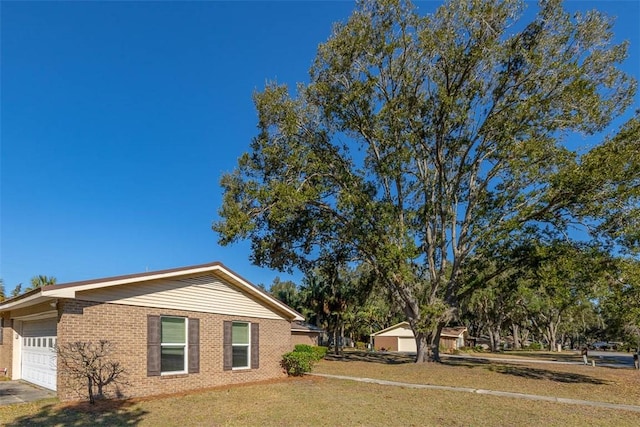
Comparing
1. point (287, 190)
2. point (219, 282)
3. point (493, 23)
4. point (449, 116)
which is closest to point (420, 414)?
point (219, 282)

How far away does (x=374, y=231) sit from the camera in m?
20.9

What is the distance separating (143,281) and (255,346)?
4.89 meters

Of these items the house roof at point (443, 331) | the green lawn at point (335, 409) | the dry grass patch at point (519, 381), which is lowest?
the house roof at point (443, 331)

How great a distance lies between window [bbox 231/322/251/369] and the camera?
565 inches

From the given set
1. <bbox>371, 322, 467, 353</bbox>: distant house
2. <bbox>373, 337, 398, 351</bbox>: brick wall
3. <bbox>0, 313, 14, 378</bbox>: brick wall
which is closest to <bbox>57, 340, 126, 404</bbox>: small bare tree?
<bbox>0, 313, 14, 378</bbox>: brick wall

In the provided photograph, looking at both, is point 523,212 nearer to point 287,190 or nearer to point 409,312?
point 409,312

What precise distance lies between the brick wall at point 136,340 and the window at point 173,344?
8.3 inches

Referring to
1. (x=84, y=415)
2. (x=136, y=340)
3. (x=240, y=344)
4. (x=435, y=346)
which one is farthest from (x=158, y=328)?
(x=435, y=346)

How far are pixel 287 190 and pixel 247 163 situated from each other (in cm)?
433

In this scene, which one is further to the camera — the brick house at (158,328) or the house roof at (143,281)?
the brick house at (158,328)

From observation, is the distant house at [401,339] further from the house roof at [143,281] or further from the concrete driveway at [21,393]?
the concrete driveway at [21,393]

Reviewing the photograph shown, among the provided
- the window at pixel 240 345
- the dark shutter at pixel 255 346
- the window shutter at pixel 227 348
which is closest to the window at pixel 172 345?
the window shutter at pixel 227 348

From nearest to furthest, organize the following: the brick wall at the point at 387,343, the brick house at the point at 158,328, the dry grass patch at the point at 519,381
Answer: the brick house at the point at 158,328
the dry grass patch at the point at 519,381
the brick wall at the point at 387,343

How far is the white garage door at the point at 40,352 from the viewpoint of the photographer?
11734 mm
